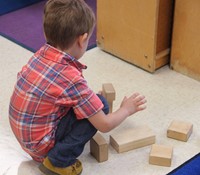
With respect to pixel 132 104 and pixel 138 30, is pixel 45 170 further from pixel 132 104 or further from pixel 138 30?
pixel 138 30

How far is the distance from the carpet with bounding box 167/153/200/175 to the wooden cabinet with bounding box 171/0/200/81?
1.83ft

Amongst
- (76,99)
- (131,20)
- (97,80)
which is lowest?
(97,80)

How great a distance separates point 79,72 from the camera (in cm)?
122

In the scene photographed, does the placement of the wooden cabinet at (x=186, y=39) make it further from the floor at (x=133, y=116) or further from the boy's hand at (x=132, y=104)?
the boy's hand at (x=132, y=104)

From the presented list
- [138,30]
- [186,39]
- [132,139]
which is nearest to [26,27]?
[138,30]

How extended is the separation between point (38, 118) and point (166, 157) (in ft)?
1.42

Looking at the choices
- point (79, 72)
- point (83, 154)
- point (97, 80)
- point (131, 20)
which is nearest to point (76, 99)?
point (79, 72)

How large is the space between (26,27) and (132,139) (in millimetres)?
1237

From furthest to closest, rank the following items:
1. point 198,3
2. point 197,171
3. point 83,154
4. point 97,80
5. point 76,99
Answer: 1. point 97,80
2. point 198,3
3. point 83,154
4. point 197,171
5. point 76,99

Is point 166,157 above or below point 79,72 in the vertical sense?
below

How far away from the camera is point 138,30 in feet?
6.17

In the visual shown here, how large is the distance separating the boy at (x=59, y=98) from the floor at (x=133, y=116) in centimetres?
12

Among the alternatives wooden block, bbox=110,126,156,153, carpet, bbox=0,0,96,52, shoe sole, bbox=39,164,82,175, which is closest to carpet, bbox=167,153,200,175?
wooden block, bbox=110,126,156,153

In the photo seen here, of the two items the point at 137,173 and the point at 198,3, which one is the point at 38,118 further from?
the point at 198,3
